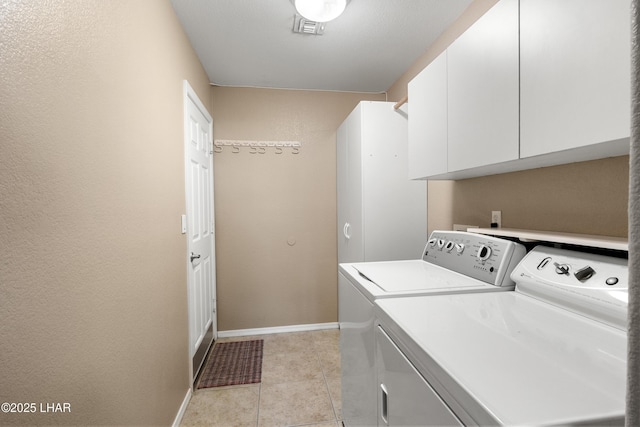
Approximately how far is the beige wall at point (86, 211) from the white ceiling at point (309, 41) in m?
0.43

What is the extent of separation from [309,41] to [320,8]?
0.48 metres

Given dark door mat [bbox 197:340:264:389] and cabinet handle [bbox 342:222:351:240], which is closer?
dark door mat [bbox 197:340:264:389]

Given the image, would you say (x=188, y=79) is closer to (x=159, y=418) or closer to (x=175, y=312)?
(x=175, y=312)

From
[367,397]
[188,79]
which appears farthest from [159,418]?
[188,79]

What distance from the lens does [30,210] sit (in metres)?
0.76

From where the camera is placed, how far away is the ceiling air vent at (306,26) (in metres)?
1.93

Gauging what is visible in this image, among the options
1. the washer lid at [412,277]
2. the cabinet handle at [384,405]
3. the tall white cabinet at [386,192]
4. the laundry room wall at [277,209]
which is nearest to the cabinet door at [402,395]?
the cabinet handle at [384,405]

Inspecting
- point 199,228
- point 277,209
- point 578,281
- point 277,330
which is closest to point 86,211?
point 199,228

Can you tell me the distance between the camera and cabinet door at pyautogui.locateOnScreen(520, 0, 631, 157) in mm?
744

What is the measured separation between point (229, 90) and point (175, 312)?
2133 millimetres

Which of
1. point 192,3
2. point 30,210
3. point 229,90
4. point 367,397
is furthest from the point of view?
point 229,90

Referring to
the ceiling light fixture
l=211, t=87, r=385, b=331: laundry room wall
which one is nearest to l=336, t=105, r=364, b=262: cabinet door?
l=211, t=87, r=385, b=331: laundry room wall

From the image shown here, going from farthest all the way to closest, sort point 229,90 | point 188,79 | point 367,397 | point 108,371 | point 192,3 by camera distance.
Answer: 1. point 229,90
2. point 188,79
3. point 192,3
4. point 367,397
5. point 108,371

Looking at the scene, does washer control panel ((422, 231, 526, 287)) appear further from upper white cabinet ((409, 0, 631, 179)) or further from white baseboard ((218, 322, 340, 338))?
white baseboard ((218, 322, 340, 338))
